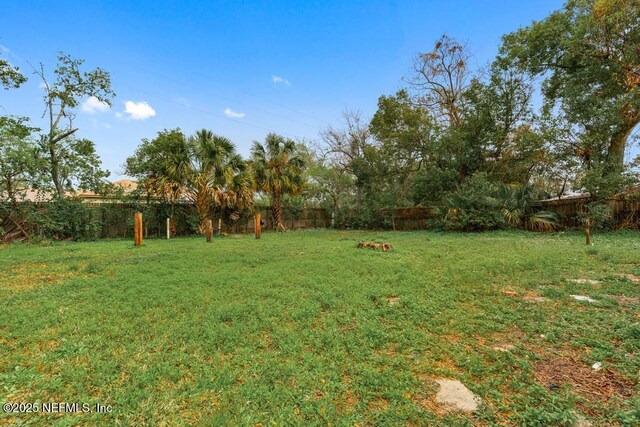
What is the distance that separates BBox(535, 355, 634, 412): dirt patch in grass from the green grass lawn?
0.4 inches

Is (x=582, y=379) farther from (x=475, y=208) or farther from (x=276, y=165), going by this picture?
(x=276, y=165)

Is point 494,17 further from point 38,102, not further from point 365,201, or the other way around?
point 38,102

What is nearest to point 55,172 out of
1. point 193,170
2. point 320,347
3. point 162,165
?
point 162,165

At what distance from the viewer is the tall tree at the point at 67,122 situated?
419 inches

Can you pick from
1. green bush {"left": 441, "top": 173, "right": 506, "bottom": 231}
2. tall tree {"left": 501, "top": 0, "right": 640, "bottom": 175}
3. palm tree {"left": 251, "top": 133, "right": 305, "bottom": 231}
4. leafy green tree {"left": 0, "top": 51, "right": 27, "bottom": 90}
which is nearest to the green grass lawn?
green bush {"left": 441, "top": 173, "right": 506, "bottom": 231}

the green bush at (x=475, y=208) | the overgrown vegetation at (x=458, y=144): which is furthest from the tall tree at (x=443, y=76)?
the green bush at (x=475, y=208)

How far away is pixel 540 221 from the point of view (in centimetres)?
1041

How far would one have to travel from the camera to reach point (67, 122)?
11.0 meters

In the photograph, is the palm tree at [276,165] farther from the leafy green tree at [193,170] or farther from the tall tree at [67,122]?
the tall tree at [67,122]

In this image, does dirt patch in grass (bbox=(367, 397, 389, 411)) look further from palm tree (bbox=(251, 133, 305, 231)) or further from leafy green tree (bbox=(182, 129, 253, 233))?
palm tree (bbox=(251, 133, 305, 231))

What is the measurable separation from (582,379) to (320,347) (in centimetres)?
161

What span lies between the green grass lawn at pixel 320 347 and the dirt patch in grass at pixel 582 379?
1 cm

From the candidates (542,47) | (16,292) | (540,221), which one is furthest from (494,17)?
(16,292)

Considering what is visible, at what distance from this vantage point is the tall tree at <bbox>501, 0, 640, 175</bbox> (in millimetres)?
8562
